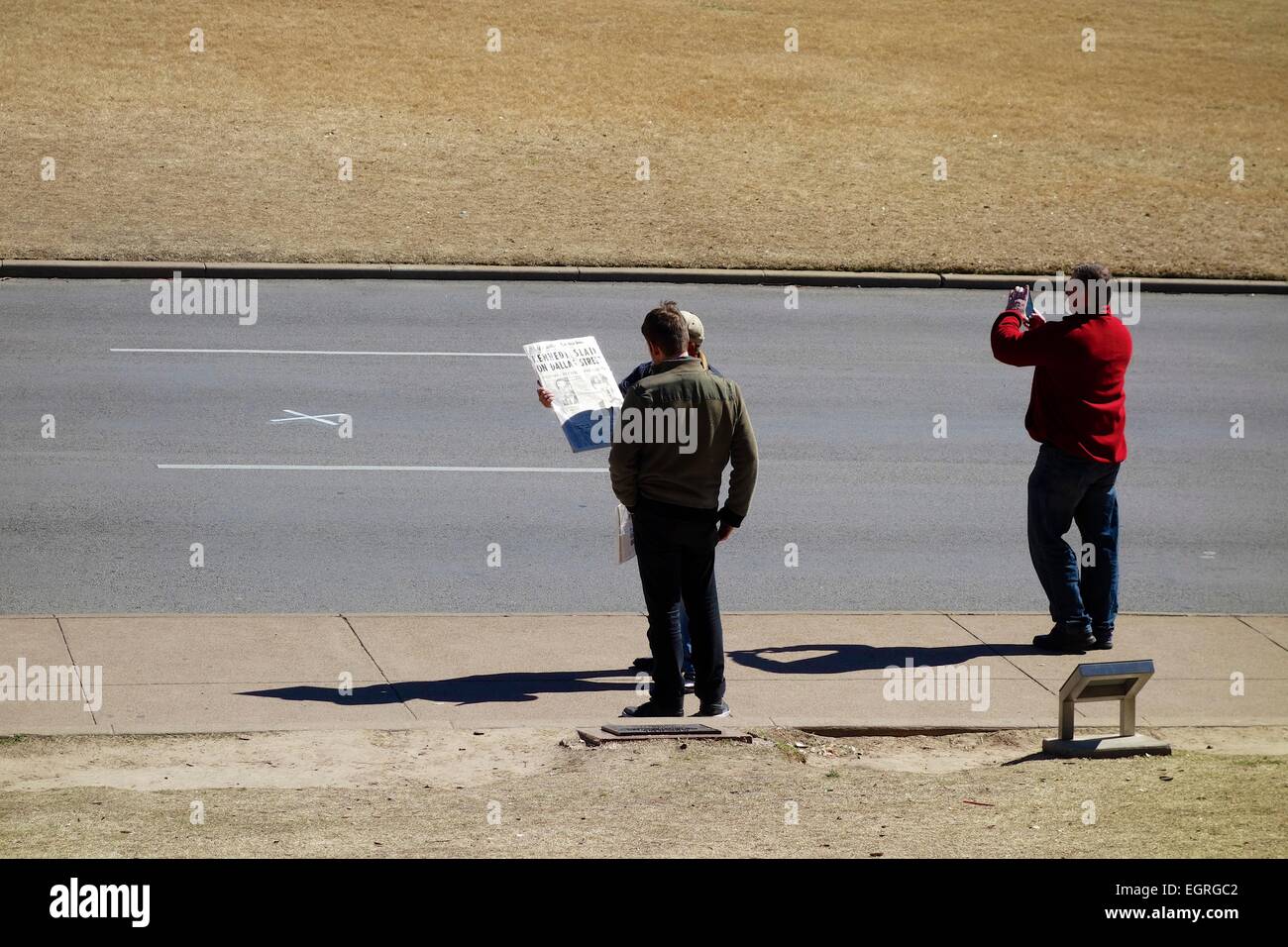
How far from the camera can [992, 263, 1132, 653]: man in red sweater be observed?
8.80m

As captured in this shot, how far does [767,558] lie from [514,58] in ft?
70.9

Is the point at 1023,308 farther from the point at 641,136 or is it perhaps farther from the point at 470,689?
the point at 641,136

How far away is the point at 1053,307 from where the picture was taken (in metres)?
18.6

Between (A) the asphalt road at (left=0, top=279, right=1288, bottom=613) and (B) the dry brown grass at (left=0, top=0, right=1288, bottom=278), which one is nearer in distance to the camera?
(A) the asphalt road at (left=0, top=279, right=1288, bottom=613)

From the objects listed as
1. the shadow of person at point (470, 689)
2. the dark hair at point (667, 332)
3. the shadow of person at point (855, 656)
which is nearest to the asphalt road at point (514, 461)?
the shadow of person at point (855, 656)

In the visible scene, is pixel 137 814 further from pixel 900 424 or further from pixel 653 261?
pixel 653 261

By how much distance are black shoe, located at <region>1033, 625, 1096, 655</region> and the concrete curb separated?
507 inches

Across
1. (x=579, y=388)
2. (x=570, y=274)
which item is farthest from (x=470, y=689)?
(x=570, y=274)

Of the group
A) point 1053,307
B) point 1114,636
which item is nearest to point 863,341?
point 1053,307

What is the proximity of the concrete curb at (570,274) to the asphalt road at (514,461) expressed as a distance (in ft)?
1.21

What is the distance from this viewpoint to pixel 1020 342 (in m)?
8.77

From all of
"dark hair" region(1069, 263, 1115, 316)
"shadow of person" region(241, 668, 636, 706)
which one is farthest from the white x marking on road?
"dark hair" region(1069, 263, 1115, 316)

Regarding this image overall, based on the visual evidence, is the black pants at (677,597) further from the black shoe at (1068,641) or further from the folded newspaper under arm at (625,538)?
the black shoe at (1068,641)

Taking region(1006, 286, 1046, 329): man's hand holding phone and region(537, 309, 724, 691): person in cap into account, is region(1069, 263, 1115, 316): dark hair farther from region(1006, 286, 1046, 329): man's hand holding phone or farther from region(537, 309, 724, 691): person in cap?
region(537, 309, 724, 691): person in cap
